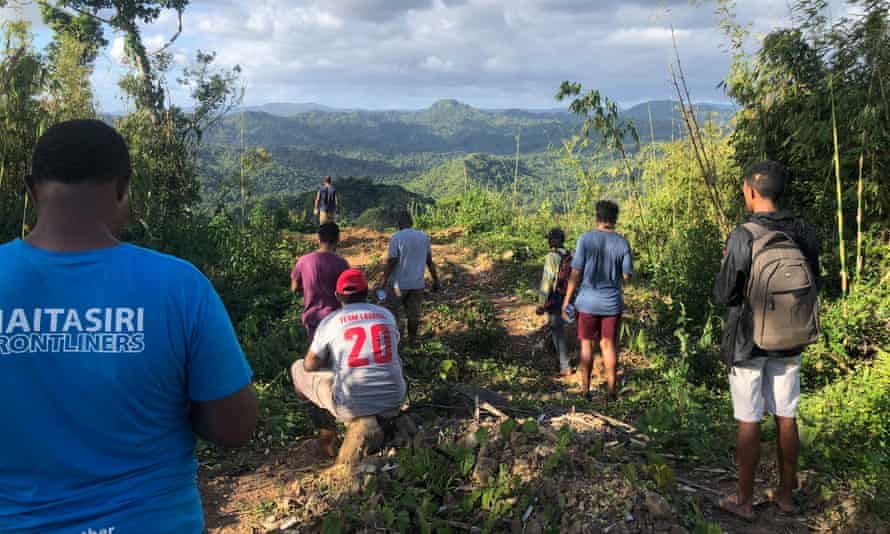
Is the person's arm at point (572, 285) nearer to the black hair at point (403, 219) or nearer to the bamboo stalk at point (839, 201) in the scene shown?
the black hair at point (403, 219)

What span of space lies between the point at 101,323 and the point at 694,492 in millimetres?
3473

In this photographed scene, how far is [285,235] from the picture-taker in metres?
12.7

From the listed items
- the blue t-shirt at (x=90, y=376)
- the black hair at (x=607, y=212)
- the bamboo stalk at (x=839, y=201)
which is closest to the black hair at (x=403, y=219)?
the black hair at (x=607, y=212)

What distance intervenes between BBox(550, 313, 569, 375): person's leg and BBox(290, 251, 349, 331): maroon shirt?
2517mm

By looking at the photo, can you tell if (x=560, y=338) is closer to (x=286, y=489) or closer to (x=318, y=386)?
(x=318, y=386)

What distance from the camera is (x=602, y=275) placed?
549 centimetres

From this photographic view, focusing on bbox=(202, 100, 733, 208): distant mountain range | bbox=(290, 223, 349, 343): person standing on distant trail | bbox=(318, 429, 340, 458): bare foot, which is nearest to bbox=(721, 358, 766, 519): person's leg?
bbox=(318, 429, 340, 458): bare foot

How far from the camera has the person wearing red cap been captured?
3.94m

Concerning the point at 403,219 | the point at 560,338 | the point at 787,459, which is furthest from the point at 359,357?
the point at 560,338

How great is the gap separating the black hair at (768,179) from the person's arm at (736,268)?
9.6 inches

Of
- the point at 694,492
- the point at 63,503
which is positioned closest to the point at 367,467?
the point at 694,492

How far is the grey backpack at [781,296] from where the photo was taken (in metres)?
3.32

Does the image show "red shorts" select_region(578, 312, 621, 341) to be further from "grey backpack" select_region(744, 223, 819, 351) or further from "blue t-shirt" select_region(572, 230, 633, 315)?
"grey backpack" select_region(744, 223, 819, 351)

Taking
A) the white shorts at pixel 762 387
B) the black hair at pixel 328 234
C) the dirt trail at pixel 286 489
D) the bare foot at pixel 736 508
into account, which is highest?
the black hair at pixel 328 234
